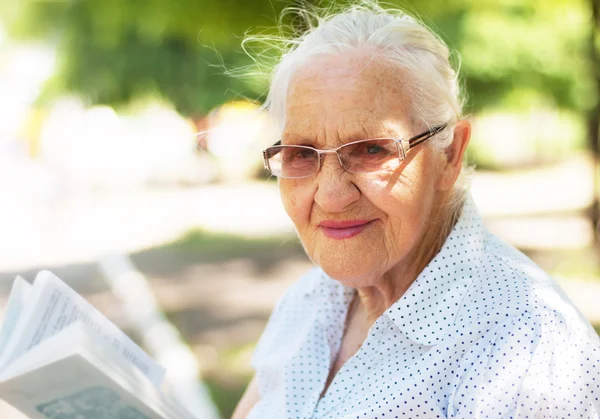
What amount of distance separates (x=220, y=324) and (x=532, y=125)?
25.8 metres

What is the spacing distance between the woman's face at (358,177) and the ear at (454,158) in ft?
0.13

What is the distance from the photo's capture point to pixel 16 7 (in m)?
18.0

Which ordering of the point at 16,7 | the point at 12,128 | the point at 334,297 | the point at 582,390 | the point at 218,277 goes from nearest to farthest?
the point at 582,390 < the point at 334,297 < the point at 218,277 < the point at 16,7 < the point at 12,128

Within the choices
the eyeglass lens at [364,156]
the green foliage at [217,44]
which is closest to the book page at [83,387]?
the eyeglass lens at [364,156]

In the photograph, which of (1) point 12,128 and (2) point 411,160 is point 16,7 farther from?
(2) point 411,160

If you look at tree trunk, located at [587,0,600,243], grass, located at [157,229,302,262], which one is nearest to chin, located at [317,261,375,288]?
tree trunk, located at [587,0,600,243]

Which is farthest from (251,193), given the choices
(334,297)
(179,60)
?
(334,297)

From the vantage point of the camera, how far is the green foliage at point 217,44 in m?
8.73

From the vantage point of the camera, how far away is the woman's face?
2.04 m

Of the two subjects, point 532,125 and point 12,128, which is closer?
point 12,128

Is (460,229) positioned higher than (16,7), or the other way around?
(16,7)

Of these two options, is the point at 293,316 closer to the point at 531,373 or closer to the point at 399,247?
the point at 399,247

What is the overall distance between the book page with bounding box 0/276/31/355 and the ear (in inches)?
45.6

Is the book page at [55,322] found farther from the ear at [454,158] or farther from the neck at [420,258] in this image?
the ear at [454,158]
